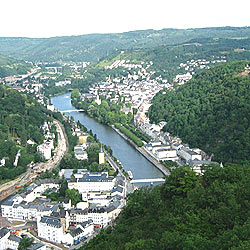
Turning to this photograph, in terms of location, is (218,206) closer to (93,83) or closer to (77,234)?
(77,234)

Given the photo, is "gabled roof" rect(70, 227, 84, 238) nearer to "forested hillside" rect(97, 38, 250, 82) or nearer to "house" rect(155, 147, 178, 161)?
"house" rect(155, 147, 178, 161)

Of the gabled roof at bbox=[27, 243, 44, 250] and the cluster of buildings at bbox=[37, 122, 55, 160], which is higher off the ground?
the gabled roof at bbox=[27, 243, 44, 250]

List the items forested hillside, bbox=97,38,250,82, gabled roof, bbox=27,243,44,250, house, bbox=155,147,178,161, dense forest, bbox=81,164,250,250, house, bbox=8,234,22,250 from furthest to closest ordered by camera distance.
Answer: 1. forested hillside, bbox=97,38,250,82
2. house, bbox=155,147,178,161
3. house, bbox=8,234,22,250
4. gabled roof, bbox=27,243,44,250
5. dense forest, bbox=81,164,250,250

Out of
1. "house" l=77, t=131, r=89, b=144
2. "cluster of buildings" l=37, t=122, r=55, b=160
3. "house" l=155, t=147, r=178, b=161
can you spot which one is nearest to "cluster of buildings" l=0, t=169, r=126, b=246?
"cluster of buildings" l=37, t=122, r=55, b=160

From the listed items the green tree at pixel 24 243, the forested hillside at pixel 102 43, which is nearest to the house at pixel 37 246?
the green tree at pixel 24 243

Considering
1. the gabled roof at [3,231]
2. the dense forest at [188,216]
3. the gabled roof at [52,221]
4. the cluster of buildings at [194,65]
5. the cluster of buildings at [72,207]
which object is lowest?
the cluster of buildings at [72,207]

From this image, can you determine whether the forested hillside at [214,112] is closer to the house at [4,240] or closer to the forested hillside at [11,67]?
the house at [4,240]

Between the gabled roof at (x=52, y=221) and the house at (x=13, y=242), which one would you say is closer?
the house at (x=13, y=242)
